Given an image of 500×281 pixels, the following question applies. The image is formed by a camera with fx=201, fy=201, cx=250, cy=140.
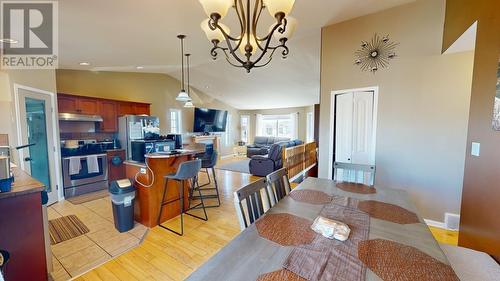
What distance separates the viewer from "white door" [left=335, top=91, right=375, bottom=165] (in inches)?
114

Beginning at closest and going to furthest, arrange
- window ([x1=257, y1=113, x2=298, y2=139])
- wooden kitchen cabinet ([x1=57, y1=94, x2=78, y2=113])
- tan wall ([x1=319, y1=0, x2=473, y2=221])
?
tan wall ([x1=319, y1=0, x2=473, y2=221]) → wooden kitchen cabinet ([x1=57, y1=94, x2=78, y2=113]) → window ([x1=257, y1=113, x2=298, y2=139])

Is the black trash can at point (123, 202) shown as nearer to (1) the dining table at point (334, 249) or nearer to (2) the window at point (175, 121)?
(1) the dining table at point (334, 249)

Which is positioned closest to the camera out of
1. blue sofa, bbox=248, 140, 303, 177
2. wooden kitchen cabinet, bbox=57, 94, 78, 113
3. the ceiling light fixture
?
the ceiling light fixture

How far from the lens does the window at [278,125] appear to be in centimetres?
886

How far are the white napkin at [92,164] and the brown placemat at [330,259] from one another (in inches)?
178

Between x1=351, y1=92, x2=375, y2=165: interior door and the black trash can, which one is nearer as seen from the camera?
the black trash can

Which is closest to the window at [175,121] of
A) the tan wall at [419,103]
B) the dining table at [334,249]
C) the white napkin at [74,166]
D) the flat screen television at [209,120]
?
the flat screen television at [209,120]

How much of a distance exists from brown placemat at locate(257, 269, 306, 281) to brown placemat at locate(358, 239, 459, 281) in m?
0.34

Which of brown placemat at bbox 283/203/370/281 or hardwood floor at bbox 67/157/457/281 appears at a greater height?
brown placemat at bbox 283/203/370/281

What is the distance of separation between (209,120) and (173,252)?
5943 millimetres

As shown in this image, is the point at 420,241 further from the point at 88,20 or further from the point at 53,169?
the point at 53,169

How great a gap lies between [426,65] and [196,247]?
3.53m

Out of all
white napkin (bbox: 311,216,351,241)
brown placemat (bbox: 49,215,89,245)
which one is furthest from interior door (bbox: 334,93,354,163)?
brown placemat (bbox: 49,215,89,245)

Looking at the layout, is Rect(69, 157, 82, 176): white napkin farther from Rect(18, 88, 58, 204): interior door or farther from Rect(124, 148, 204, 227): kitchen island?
Rect(124, 148, 204, 227): kitchen island
